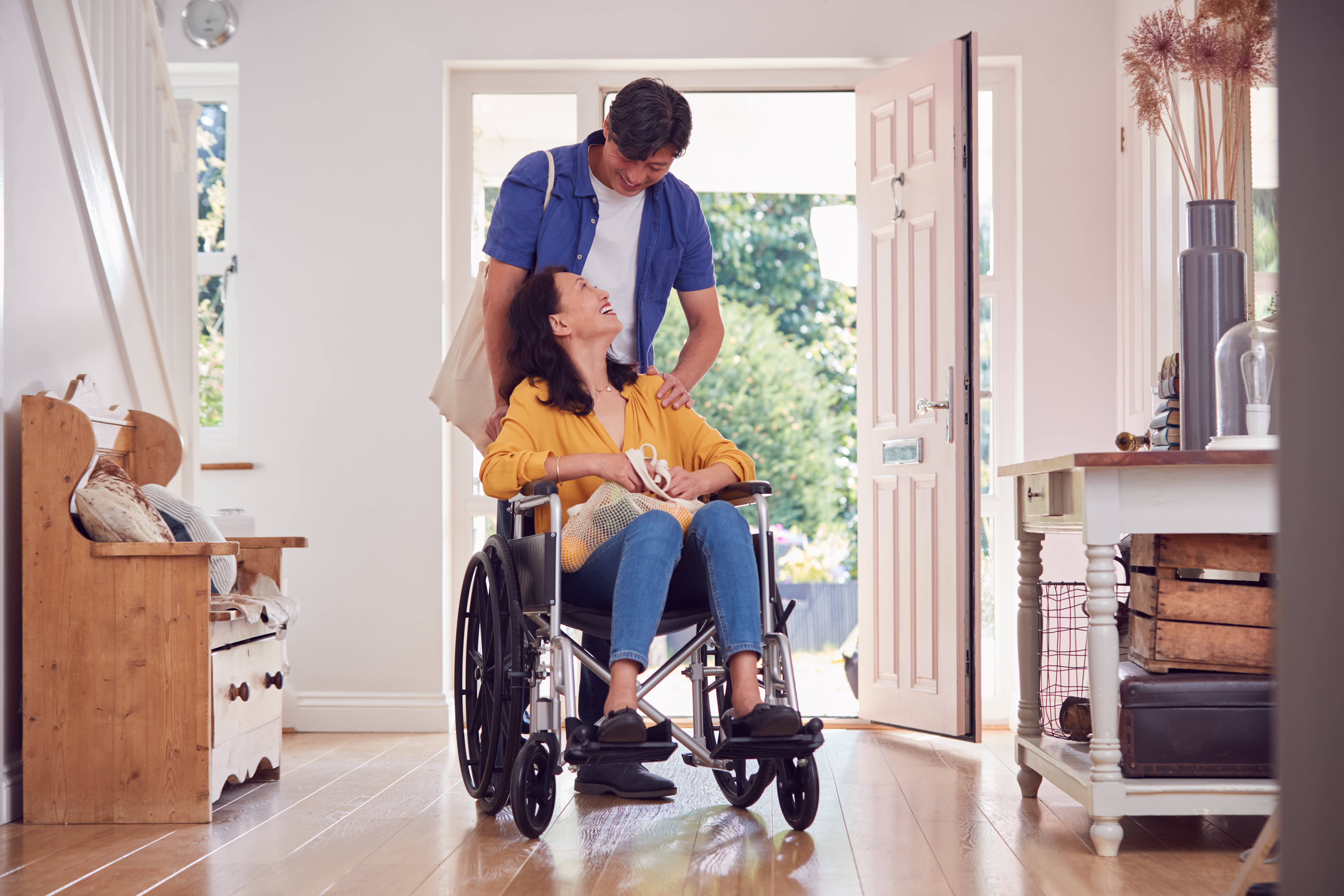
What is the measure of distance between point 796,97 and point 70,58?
2521 millimetres

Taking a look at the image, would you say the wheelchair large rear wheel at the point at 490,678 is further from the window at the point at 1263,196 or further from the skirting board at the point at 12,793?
the window at the point at 1263,196

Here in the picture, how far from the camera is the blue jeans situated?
6.35ft

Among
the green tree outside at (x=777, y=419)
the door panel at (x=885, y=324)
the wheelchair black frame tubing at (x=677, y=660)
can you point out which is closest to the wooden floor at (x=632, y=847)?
the wheelchair black frame tubing at (x=677, y=660)

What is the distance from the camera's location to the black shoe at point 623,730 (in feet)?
5.94

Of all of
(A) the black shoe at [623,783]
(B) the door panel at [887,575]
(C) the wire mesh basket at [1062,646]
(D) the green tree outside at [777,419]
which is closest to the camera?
(A) the black shoe at [623,783]

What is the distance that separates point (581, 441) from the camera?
227cm

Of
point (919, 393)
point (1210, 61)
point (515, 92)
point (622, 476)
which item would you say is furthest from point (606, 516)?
point (515, 92)

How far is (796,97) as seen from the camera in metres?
4.26

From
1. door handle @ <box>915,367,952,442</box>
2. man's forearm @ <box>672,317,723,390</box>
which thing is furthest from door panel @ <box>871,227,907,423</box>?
man's forearm @ <box>672,317,723,390</box>

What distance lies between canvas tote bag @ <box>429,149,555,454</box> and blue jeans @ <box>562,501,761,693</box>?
64 cm

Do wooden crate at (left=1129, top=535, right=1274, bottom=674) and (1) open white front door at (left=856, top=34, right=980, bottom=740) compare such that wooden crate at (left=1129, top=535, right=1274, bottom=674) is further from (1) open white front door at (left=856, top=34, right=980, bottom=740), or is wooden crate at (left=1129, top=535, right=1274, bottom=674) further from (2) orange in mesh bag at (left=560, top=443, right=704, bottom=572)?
(1) open white front door at (left=856, top=34, right=980, bottom=740)

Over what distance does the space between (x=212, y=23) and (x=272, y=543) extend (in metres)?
1.93

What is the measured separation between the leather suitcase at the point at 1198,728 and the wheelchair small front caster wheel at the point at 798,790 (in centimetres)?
54

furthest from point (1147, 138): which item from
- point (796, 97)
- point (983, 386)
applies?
point (796, 97)
